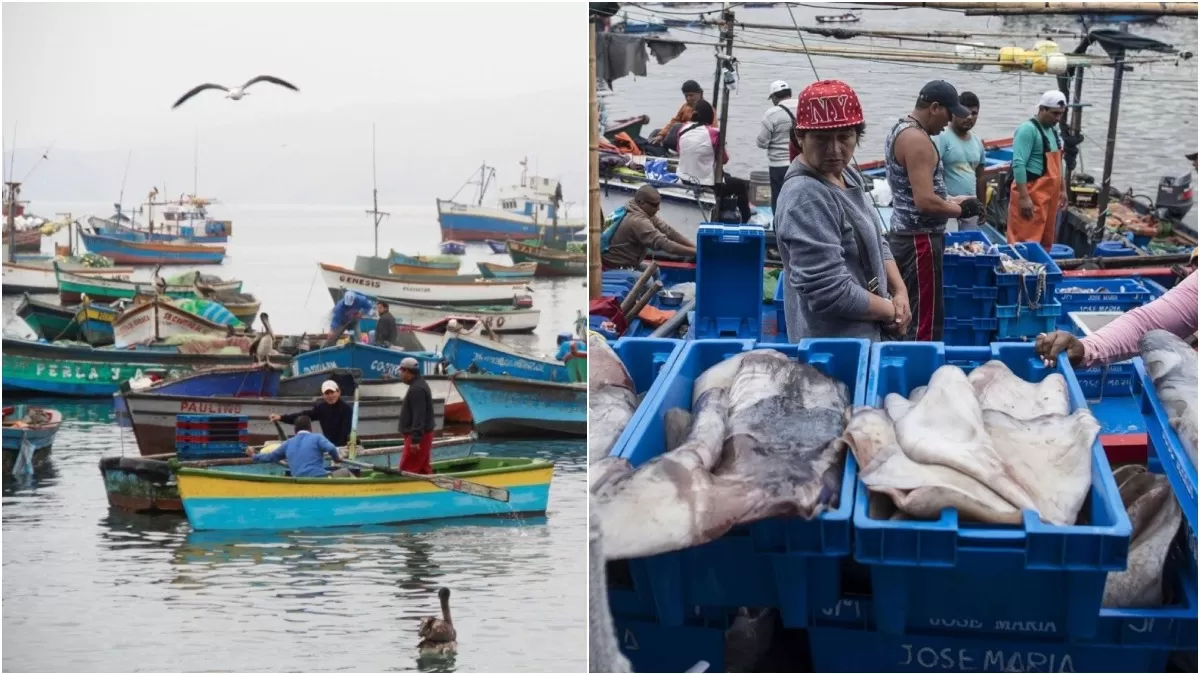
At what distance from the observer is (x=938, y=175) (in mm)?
4410

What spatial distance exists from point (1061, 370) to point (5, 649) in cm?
813

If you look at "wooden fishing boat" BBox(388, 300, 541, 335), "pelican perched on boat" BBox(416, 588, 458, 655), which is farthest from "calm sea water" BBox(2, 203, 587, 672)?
"wooden fishing boat" BBox(388, 300, 541, 335)

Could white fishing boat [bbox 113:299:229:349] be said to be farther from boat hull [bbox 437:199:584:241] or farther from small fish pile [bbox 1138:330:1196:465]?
boat hull [bbox 437:199:584:241]

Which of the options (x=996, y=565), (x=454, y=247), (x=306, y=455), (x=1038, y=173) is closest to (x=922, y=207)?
(x=996, y=565)

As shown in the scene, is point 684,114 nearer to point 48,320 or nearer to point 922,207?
point 922,207

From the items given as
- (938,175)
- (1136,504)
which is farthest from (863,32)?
(1136,504)

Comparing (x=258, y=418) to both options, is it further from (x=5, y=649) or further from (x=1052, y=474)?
(x=1052, y=474)

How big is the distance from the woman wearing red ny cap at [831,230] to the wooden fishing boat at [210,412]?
1148cm

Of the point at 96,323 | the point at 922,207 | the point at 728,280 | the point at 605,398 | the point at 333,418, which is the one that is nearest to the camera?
the point at 605,398

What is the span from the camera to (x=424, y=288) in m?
28.2

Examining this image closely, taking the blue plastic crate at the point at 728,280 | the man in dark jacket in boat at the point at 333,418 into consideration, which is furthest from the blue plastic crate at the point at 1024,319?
the man in dark jacket in boat at the point at 333,418

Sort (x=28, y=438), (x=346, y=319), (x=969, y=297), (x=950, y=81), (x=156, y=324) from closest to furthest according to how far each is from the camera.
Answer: (x=969, y=297)
(x=950, y=81)
(x=28, y=438)
(x=156, y=324)
(x=346, y=319)

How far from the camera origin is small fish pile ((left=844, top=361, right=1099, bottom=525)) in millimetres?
2025

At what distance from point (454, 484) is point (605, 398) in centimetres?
794
